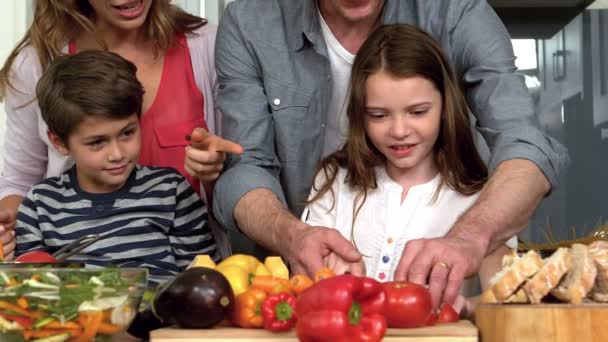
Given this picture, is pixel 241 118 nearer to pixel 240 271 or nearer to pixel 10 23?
pixel 240 271

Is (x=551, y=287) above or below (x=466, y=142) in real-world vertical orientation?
below

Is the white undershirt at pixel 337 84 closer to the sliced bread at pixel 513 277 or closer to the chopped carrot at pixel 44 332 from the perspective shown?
the sliced bread at pixel 513 277

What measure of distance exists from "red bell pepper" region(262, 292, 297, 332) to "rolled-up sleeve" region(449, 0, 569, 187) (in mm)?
928

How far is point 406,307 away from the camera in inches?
62.6

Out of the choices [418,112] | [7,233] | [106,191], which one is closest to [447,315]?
[418,112]

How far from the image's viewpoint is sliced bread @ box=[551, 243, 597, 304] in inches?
61.6

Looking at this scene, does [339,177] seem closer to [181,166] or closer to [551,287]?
[181,166]

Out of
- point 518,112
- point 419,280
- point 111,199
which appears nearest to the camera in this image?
point 419,280

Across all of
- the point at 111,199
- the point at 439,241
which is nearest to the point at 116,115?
the point at 111,199

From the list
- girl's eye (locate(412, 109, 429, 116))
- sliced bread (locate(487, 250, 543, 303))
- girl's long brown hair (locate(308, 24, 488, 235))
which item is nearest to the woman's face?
girl's long brown hair (locate(308, 24, 488, 235))

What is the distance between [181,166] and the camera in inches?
112

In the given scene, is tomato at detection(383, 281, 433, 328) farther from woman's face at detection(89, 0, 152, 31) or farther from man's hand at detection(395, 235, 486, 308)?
woman's face at detection(89, 0, 152, 31)

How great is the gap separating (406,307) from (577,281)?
0.28 m

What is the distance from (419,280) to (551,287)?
29 cm
